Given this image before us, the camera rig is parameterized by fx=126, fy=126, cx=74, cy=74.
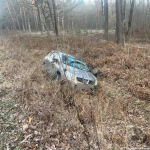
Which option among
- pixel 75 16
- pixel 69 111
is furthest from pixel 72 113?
pixel 75 16

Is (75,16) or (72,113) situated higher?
(75,16)

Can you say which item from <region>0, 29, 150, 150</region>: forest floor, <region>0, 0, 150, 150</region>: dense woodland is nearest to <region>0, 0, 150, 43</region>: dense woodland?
<region>0, 0, 150, 150</region>: dense woodland

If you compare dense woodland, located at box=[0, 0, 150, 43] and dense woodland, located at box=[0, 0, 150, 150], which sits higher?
dense woodland, located at box=[0, 0, 150, 43]

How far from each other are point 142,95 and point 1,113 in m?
5.03

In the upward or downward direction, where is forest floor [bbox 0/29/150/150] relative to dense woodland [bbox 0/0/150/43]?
downward

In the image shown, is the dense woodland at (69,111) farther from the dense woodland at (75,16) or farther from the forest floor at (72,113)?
the dense woodland at (75,16)

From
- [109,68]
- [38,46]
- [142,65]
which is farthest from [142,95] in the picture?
[38,46]

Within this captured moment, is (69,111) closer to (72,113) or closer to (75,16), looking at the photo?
(72,113)

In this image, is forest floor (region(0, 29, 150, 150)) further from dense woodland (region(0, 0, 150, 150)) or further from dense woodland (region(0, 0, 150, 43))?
dense woodland (region(0, 0, 150, 43))

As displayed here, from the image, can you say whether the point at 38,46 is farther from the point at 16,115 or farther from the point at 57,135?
the point at 57,135

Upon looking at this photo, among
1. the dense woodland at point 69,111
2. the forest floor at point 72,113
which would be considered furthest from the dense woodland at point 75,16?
the forest floor at point 72,113

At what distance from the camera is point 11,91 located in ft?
15.5

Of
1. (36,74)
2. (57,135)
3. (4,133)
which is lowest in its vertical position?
(57,135)

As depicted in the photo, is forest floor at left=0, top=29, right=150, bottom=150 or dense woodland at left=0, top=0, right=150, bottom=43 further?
dense woodland at left=0, top=0, right=150, bottom=43
